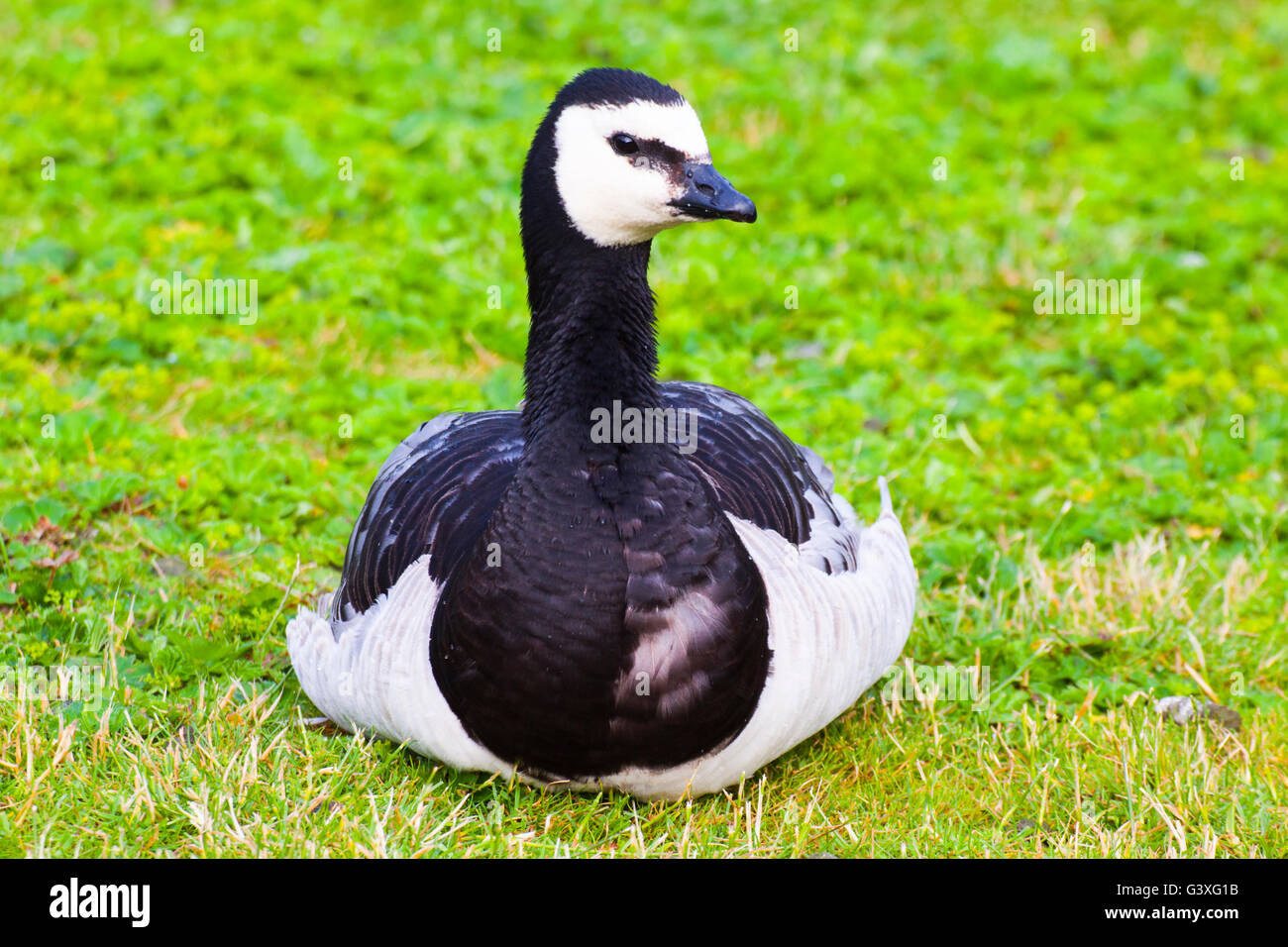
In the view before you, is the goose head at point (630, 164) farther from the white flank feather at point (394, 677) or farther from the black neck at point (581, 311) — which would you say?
the white flank feather at point (394, 677)

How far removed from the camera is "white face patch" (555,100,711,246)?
3807mm

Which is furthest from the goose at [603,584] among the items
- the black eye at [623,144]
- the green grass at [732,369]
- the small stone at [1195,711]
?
the small stone at [1195,711]

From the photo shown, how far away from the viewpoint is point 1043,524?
601cm

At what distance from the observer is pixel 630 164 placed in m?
3.81

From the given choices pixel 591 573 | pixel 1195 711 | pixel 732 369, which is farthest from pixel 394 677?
pixel 732 369

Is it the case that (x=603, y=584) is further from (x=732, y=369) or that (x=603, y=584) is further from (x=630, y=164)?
(x=732, y=369)

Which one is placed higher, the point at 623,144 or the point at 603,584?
the point at 623,144

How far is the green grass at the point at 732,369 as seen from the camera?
420 centimetres

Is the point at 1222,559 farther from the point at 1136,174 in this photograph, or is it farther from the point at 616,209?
the point at 1136,174

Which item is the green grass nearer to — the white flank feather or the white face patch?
the white flank feather

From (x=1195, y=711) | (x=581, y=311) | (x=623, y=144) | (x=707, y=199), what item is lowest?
(x=1195, y=711)

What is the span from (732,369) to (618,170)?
332cm

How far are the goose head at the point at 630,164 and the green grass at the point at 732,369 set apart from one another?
1.62 m

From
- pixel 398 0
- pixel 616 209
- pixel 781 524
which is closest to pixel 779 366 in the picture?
pixel 781 524
